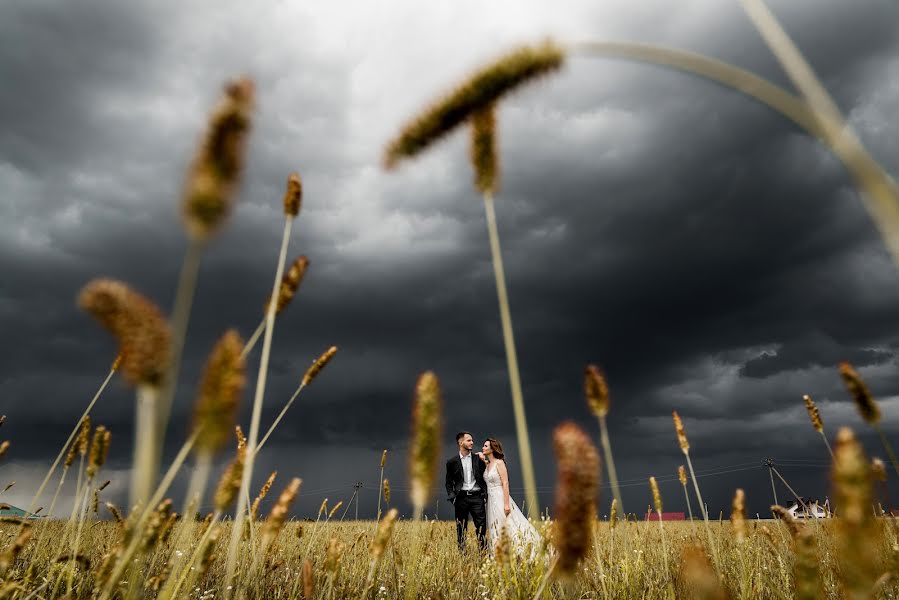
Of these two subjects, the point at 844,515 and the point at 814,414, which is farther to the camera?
the point at 814,414

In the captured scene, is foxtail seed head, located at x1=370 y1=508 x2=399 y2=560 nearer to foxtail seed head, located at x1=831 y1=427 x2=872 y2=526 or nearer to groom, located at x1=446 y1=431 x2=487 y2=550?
foxtail seed head, located at x1=831 y1=427 x2=872 y2=526

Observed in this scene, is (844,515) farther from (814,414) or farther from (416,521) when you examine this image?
(814,414)

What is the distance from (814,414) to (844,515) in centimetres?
256

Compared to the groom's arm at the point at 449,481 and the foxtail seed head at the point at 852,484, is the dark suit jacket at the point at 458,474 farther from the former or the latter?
the foxtail seed head at the point at 852,484

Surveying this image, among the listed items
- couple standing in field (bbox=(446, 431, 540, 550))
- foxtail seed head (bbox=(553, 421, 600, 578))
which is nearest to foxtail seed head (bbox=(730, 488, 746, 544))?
foxtail seed head (bbox=(553, 421, 600, 578))

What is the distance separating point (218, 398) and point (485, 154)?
0.97 m

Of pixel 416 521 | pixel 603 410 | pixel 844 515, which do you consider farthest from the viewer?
pixel 603 410

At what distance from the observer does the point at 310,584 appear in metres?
1.55

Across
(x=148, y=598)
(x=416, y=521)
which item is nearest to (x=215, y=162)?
(x=416, y=521)

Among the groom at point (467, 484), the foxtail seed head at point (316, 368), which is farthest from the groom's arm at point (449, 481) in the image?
the foxtail seed head at point (316, 368)

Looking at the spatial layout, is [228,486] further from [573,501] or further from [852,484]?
[852,484]

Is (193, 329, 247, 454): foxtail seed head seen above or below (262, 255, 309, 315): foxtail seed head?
below

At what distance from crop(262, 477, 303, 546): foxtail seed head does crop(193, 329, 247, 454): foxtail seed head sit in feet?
1.87

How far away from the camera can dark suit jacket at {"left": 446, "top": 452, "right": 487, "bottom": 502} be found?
10.4 m
